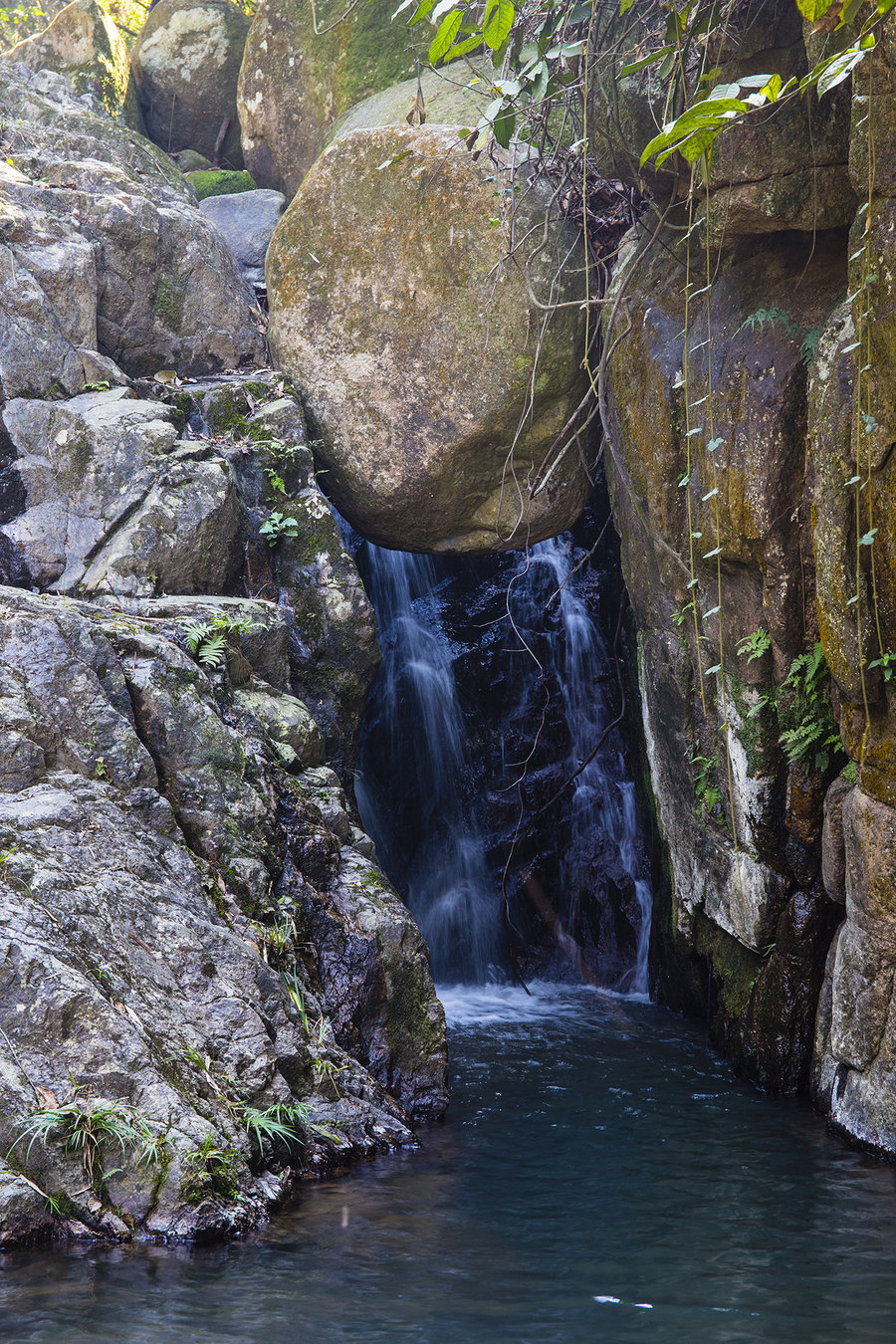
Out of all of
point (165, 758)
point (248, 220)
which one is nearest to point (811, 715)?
point (165, 758)

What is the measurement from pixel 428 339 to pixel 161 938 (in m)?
4.95

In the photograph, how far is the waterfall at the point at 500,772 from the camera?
29.9ft

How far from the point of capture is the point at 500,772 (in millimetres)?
9633

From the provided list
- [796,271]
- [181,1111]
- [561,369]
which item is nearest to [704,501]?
[796,271]

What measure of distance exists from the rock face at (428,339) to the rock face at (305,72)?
2.74m

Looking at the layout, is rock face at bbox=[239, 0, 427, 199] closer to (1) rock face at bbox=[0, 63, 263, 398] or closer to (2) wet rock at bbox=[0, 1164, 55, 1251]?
(1) rock face at bbox=[0, 63, 263, 398]

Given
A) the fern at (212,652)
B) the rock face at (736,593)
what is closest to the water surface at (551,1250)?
the rock face at (736,593)

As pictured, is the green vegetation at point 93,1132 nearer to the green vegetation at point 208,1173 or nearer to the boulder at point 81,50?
the green vegetation at point 208,1173

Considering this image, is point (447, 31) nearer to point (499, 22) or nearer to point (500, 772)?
point (499, 22)

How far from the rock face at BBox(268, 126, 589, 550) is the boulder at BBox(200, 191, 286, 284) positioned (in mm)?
2563

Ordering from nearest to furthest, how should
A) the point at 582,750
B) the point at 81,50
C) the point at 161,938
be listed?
the point at 161,938, the point at 582,750, the point at 81,50

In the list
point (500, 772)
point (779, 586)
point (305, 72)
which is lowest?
point (500, 772)

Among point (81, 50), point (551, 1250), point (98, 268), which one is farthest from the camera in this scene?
point (81, 50)

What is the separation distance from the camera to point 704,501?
622 centimetres
